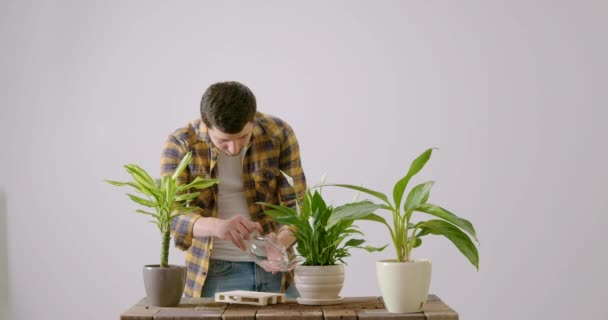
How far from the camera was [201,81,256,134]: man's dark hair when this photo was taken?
246 cm

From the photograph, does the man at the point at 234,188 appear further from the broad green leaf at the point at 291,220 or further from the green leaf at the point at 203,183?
the broad green leaf at the point at 291,220

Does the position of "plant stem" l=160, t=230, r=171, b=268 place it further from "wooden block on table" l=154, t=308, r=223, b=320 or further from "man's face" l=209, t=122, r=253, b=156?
"man's face" l=209, t=122, r=253, b=156

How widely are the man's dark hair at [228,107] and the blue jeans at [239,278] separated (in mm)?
536

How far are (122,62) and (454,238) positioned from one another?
3038mm

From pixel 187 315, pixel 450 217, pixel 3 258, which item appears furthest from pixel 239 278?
pixel 3 258

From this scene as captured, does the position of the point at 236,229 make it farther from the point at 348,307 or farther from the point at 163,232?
the point at 348,307

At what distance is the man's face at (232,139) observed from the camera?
253 centimetres

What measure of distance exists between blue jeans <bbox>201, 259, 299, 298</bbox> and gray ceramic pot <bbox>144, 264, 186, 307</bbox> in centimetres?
58

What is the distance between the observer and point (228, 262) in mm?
2773

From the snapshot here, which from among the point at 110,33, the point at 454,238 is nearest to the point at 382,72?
the point at 110,33

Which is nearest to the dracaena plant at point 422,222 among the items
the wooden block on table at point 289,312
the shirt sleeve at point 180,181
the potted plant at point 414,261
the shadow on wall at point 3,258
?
the potted plant at point 414,261

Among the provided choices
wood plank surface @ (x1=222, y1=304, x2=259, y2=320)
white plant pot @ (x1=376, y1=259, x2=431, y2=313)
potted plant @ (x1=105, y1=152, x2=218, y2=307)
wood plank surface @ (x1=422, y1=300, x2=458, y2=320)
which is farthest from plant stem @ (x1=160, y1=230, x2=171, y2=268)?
wood plank surface @ (x1=422, y1=300, x2=458, y2=320)

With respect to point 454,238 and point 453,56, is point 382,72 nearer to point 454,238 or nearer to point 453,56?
point 453,56

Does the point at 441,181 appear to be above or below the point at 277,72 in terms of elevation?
below
